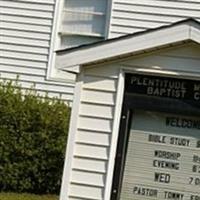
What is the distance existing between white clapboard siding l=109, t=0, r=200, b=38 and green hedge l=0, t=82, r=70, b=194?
2311 millimetres

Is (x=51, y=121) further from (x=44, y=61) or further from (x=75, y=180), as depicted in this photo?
(x=75, y=180)

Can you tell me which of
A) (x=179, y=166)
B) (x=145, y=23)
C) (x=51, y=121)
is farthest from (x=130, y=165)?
(x=145, y=23)

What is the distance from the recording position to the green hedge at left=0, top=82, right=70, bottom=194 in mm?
12055

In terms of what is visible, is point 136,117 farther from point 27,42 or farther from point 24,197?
point 27,42

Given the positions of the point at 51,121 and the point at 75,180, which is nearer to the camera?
the point at 75,180

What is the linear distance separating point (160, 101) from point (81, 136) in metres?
0.88

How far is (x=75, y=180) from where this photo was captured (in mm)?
7496

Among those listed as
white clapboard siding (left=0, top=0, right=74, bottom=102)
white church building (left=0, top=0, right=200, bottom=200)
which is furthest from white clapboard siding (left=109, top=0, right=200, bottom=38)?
white church building (left=0, top=0, right=200, bottom=200)

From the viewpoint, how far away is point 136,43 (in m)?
7.26

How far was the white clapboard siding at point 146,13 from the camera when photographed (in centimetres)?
1345

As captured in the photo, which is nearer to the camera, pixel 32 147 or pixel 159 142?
pixel 159 142

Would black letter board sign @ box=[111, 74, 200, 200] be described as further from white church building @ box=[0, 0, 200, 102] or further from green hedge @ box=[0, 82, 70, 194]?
white church building @ box=[0, 0, 200, 102]

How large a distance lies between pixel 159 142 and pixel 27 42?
7.13 metres

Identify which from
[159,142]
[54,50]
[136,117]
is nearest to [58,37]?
[54,50]
